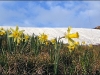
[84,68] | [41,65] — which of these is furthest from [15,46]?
[84,68]

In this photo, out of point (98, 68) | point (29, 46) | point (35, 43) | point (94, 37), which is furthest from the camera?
point (94, 37)

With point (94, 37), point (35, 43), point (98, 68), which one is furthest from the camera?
point (94, 37)

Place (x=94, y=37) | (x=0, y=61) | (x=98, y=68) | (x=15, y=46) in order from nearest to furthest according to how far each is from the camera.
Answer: (x=0, y=61) → (x=98, y=68) → (x=15, y=46) → (x=94, y=37)

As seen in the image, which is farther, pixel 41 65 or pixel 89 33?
pixel 89 33

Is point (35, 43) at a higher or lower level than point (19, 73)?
higher

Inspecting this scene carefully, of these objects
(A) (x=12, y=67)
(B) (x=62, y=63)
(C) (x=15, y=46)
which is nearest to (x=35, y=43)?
(C) (x=15, y=46)

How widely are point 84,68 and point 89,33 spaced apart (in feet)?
41.4

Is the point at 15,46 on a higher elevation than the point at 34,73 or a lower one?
higher

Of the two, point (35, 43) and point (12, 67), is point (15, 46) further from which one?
point (12, 67)

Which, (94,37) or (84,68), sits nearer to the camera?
(84,68)

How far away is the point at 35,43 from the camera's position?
20.1 feet

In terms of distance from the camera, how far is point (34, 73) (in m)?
4.82

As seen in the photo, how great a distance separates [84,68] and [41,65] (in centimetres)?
73

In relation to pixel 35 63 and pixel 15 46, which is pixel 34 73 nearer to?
pixel 35 63
